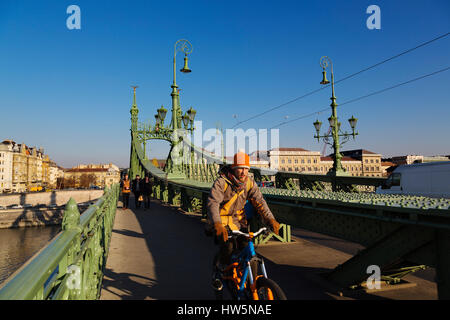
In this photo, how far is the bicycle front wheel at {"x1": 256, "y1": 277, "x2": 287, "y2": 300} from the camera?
7.89ft

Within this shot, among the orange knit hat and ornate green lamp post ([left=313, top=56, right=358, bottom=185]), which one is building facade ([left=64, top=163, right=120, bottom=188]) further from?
the orange knit hat

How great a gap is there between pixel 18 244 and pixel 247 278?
156 ft

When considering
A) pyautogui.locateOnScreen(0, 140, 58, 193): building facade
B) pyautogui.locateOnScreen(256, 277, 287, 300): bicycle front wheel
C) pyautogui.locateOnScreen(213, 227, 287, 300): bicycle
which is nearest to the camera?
pyautogui.locateOnScreen(256, 277, 287, 300): bicycle front wheel

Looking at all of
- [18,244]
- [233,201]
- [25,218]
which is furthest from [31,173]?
[233,201]

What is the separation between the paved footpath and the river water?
26917mm

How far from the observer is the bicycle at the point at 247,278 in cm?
257

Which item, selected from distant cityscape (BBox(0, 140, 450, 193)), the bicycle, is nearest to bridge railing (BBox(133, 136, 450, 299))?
the bicycle

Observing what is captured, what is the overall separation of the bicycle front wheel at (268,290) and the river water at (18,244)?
103 feet

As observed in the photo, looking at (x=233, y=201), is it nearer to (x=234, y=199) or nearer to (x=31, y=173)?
(x=234, y=199)

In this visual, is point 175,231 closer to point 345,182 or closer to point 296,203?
point 296,203

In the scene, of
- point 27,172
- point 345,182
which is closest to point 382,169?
point 345,182

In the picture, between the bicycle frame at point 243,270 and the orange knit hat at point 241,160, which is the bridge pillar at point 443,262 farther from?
the orange knit hat at point 241,160

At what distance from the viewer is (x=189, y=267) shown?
5.06 m
